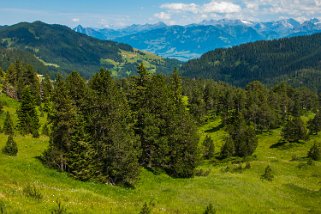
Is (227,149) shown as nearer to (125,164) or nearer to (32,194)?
(125,164)

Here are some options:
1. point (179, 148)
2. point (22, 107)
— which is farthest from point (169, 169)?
point (22, 107)

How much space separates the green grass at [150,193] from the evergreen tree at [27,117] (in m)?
10.7

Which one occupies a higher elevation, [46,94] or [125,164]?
[46,94]

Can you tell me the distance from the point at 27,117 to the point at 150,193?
37.0m

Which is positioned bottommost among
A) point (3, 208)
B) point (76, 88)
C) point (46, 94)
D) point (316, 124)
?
point (316, 124)

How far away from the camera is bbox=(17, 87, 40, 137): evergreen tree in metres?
61.0

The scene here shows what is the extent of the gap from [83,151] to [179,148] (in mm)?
14557

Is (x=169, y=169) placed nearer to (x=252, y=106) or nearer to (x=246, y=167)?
(x=246, y=167)

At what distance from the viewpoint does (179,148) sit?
46125 millimetres

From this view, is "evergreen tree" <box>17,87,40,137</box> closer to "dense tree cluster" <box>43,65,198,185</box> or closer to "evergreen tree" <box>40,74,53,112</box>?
"dense tree cluster" <box>43,65,198,185</box>

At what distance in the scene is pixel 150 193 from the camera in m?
34.5

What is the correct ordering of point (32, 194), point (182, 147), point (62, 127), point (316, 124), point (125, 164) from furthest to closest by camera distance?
point (316, 124) → point (182, 147) → point (62, 127) → point (125, 164) → point (32, 194)

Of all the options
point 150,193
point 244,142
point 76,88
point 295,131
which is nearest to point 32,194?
Result: point 150,193

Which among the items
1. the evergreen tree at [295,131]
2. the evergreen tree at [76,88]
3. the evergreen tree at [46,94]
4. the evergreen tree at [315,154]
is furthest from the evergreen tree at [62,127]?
the evergreen tree at [295,131]
